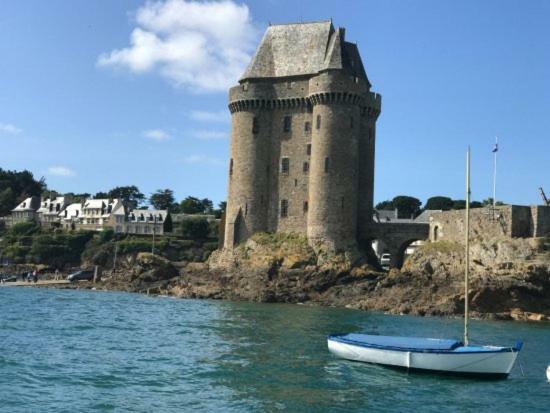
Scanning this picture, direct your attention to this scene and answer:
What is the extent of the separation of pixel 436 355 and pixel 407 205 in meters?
107

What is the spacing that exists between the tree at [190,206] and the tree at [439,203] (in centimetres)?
4480

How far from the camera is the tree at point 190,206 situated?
135 metres

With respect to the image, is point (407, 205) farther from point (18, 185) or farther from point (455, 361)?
point (455, 361)

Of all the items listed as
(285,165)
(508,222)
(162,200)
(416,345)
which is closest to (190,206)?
(162,200)

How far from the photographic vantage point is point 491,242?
157 ft

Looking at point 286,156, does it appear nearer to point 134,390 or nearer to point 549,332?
point 549,332

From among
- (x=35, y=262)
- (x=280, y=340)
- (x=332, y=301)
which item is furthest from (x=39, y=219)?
(x=280, y=340)

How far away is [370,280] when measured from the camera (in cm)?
5362

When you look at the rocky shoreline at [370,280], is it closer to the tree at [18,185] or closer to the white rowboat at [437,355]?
the white rowboat at [437,355]

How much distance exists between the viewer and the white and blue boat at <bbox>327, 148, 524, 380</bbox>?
2353cm

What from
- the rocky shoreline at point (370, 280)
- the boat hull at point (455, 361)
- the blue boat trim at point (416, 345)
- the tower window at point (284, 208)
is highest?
the tower window at point (284, 208)

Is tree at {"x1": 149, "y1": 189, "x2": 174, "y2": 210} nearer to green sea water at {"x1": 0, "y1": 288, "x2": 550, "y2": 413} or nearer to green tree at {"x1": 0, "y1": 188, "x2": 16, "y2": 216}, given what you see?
green tree at {"x1": 0, "y1": 188, "x2": 16, "y2": 216}

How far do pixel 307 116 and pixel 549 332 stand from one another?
29762 mm

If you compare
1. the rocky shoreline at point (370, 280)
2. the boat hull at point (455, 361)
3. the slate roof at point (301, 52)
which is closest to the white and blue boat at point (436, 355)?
the boat hull at point (455, 361)
